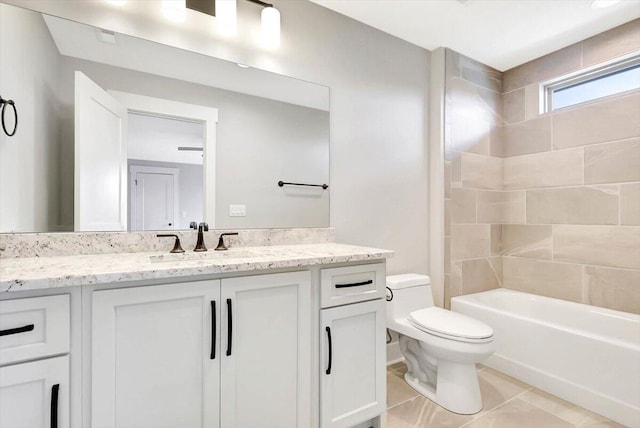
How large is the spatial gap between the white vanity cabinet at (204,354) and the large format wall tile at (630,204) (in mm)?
2360

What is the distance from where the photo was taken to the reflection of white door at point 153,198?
1472 millimetres

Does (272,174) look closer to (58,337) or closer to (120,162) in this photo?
(120,162)

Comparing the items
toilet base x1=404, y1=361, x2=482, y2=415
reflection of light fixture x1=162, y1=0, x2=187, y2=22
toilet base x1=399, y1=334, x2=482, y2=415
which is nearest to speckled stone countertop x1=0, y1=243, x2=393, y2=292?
toilet base x1=399, y1=334, x2=482, y2=415

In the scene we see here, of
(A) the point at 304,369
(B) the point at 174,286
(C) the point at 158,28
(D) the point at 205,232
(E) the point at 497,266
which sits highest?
(C) the point at 158,28

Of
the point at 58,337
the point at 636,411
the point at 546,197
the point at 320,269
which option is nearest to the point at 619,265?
the point at 546,197

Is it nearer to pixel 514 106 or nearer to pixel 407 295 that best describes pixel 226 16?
pixel 407 295

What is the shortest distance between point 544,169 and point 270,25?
2.45 m

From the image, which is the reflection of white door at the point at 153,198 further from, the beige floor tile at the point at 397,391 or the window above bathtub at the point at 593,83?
the window above bathtub at the point at 593,83

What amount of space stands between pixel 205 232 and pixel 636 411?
95.5 inches

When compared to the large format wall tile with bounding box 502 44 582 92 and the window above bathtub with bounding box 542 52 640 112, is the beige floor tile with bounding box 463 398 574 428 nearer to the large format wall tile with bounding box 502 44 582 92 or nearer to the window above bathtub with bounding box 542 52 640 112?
the window above bathtub with bounding box 542 52 640 112

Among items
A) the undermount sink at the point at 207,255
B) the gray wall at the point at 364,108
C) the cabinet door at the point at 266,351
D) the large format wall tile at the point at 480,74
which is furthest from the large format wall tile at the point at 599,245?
the undermount sink at the point at 207,255

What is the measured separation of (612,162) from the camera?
7.29 ft

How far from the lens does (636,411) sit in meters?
1.60

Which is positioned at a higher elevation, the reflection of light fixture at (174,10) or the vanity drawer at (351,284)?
the reflection of light fixture at (174,10)
